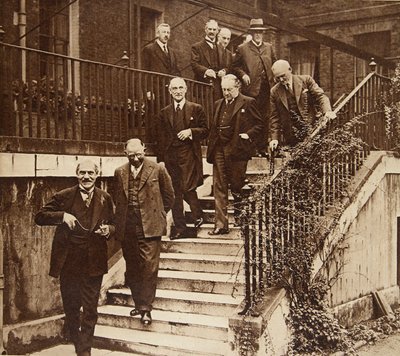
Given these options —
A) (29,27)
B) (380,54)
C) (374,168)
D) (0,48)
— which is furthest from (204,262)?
(380,54)

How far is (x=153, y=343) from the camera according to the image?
21.2 feet

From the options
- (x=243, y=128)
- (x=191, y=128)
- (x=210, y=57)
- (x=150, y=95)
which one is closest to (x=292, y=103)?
(x=243, y=128)

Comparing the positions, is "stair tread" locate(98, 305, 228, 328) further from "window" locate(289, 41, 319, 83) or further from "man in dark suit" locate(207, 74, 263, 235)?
"window" locate(289, 41, 319, 83)

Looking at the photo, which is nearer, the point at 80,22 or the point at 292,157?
the point at 292,157

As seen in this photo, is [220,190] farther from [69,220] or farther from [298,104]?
[69,220]

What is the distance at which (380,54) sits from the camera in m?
16.6

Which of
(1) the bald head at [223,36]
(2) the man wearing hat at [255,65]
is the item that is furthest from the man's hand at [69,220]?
(1) the bald head at [223,36]

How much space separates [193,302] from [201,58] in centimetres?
422

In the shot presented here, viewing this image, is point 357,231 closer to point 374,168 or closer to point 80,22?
point 374,168

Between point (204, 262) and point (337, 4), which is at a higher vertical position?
point (337, 4)

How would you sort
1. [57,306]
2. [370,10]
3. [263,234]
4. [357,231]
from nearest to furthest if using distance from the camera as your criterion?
[263,234] < [57,306] < [357,231] < [370,10]

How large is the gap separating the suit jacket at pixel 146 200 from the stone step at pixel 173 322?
0.90 m

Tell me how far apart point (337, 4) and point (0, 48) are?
12.2 meters

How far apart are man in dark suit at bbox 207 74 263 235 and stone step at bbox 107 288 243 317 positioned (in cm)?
108
